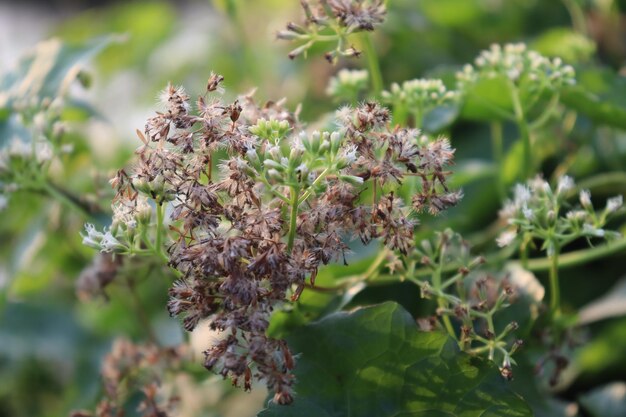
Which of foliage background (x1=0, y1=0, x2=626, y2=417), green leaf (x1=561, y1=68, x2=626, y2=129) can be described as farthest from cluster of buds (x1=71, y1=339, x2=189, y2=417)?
green leaf (x1=561, y1=68, x2=626, y2=129)

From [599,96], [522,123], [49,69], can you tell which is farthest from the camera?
[49,69]

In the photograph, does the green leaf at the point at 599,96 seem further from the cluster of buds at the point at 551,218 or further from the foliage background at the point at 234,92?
the cluster of buds at the point at 551,218

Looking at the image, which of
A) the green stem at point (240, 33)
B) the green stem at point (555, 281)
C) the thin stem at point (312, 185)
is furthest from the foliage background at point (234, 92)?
the thin stem at point (312, 185)

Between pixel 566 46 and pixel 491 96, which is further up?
pixel 491 96

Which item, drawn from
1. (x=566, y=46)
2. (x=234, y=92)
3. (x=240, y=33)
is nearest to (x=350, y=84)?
(x=566, y=46)

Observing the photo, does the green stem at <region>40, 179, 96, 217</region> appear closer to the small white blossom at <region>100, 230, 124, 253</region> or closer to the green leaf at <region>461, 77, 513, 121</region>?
the small white blossom at <region>100, 230, 124, 253</region>

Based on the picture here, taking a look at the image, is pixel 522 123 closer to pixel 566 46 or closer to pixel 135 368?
pixel 566 46

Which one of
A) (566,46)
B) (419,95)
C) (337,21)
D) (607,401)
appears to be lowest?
(607,401)
